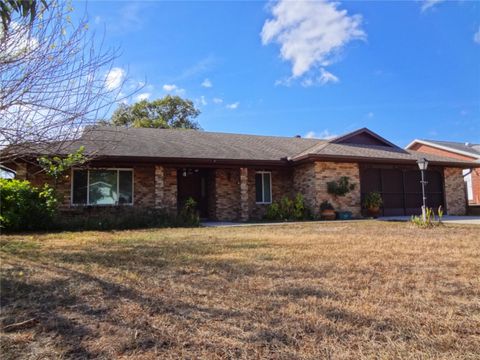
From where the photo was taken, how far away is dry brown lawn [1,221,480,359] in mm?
2055

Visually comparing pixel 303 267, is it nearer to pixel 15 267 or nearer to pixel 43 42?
pixel 15 267

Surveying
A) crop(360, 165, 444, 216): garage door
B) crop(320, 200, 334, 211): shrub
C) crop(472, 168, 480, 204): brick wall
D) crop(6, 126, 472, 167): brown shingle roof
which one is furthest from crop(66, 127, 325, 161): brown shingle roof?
crop(472, 168, 480, 204): brick wall

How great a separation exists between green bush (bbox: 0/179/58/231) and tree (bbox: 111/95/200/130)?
17.9m

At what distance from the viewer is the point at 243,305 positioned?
2.80 metres

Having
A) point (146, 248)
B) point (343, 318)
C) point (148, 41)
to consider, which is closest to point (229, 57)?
point (148, 41)

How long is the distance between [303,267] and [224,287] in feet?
4.26

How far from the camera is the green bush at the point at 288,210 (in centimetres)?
1316

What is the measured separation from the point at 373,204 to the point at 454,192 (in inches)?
207

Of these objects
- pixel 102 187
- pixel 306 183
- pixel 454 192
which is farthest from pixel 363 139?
pixel 102 187

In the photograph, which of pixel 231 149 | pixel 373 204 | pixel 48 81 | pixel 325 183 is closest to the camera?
pixel 48 81

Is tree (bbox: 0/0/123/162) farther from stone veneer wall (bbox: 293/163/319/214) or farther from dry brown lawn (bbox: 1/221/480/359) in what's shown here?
stone veneer wall (bbox: 293/163/319/214)

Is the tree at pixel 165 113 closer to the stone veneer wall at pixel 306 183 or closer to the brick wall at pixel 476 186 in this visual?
the stone veneer wall at pixel 306 183

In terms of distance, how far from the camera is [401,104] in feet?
62.4

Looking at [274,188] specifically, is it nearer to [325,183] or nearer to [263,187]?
[263,187]
